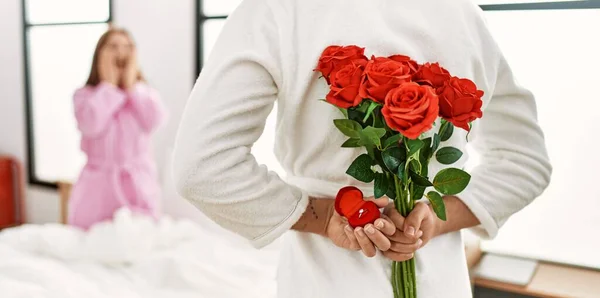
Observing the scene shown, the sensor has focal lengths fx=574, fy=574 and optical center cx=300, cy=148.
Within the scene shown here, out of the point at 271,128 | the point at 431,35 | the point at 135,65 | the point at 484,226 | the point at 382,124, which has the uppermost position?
the point at 431,35

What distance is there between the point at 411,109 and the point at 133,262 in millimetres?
2217

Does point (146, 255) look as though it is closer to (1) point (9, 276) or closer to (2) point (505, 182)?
(1) point (9, 276)

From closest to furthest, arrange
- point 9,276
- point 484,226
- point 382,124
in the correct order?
1. point 382,124
2. point 484,226
3. point 9,276

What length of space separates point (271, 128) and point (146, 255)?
3.22 ft

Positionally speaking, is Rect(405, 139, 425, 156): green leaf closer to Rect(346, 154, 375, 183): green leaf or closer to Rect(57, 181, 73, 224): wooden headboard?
Rect(346, 154, 375, 183): green leaf

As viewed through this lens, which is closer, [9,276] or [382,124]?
[382,124]

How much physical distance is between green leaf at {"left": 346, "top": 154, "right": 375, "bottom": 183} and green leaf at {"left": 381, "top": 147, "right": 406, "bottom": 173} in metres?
0.03

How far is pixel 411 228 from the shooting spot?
809 millimetres

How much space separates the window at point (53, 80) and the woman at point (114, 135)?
1024mm

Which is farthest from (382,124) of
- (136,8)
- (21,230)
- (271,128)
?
(136,8)

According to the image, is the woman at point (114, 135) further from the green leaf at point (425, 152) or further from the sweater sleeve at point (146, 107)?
the green leaf at point (425, 152)

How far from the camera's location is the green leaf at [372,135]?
0.74 meters

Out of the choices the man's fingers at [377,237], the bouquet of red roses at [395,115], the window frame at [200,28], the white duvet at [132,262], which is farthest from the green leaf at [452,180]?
the window frame at [200,28]

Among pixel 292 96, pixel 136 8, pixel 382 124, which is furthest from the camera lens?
pixel 136 8
